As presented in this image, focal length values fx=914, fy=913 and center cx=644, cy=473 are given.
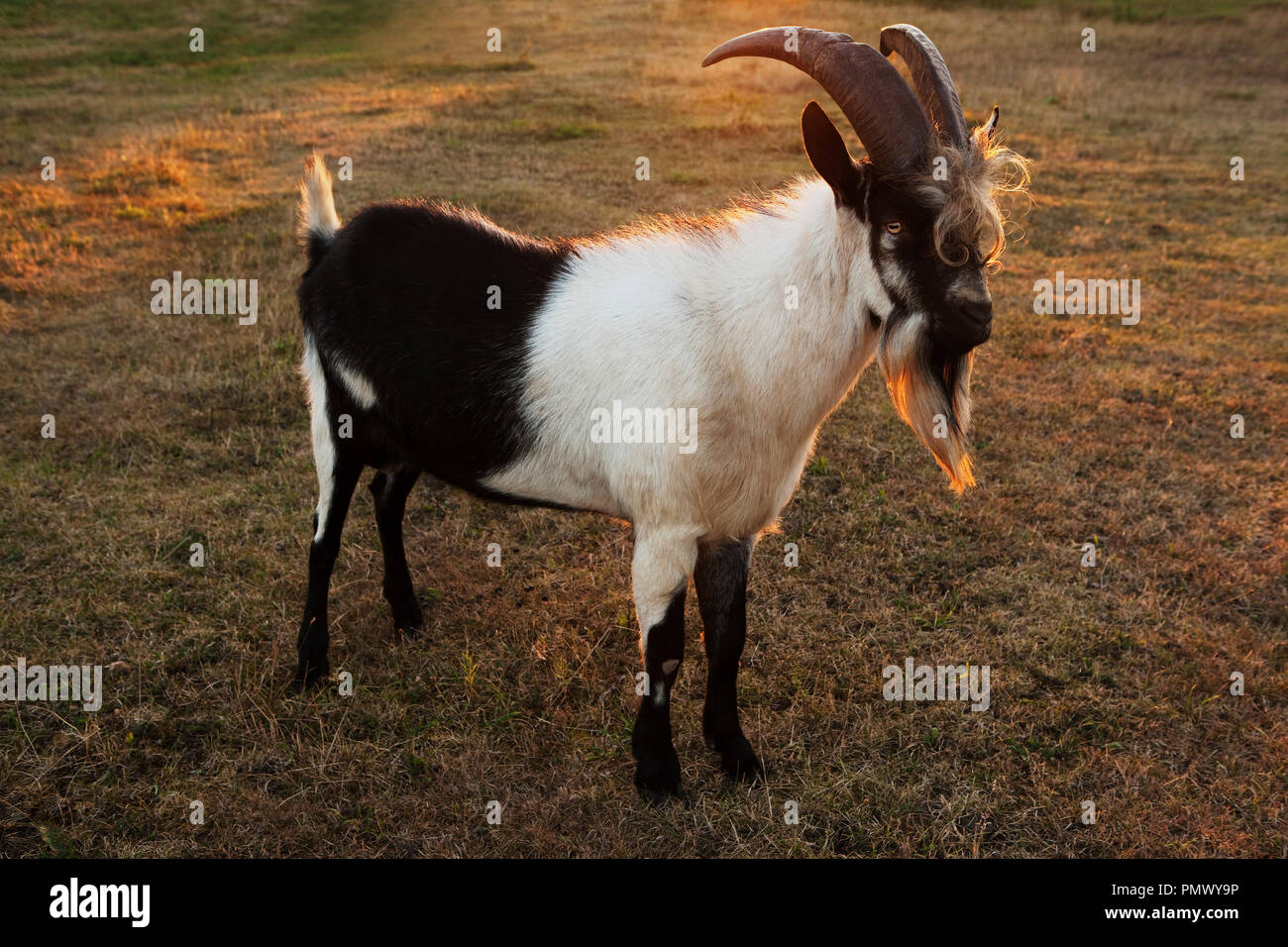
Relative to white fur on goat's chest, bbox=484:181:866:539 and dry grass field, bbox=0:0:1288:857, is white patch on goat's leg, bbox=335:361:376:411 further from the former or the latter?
dry grass field, bbox=0:0:1288:857

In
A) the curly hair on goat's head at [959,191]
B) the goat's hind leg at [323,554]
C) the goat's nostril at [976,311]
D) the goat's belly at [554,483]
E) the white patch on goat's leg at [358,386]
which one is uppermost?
the curly hair on goat's head at [959,191]

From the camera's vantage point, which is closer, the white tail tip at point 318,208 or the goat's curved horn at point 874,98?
the goat's curved horn at point 874,98

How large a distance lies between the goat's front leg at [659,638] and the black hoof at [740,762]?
0.23m

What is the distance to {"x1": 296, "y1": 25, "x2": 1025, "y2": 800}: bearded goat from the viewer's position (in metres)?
2.90

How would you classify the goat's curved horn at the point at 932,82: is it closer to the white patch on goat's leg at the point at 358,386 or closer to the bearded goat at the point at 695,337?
the bearded goat at the point at 695,337

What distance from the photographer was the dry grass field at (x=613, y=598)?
3611 mm

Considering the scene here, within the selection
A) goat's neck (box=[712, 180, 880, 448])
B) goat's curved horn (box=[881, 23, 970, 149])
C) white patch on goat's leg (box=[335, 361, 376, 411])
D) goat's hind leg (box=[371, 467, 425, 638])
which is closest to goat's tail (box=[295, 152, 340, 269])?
white patch on goat's leg (box=[335, 361, 376, 411])

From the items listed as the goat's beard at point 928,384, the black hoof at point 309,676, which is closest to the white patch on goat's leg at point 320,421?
the black hoof at point 309,676

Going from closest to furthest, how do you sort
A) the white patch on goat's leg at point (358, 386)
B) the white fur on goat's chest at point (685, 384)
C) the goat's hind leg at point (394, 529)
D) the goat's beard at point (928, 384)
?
the goat's beard at point (928, 384), the white fur on goat's chest at point (685, 384), the white patch on goat's leg at point (358, 386), the goat's hind leg at point (394, 529)

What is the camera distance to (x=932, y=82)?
2.96m

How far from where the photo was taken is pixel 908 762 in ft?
12.6

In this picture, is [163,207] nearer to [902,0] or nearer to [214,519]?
[214,519]

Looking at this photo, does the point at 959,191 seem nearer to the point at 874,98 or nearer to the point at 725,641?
the point at 874,98

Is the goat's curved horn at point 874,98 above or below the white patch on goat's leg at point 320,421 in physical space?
above
